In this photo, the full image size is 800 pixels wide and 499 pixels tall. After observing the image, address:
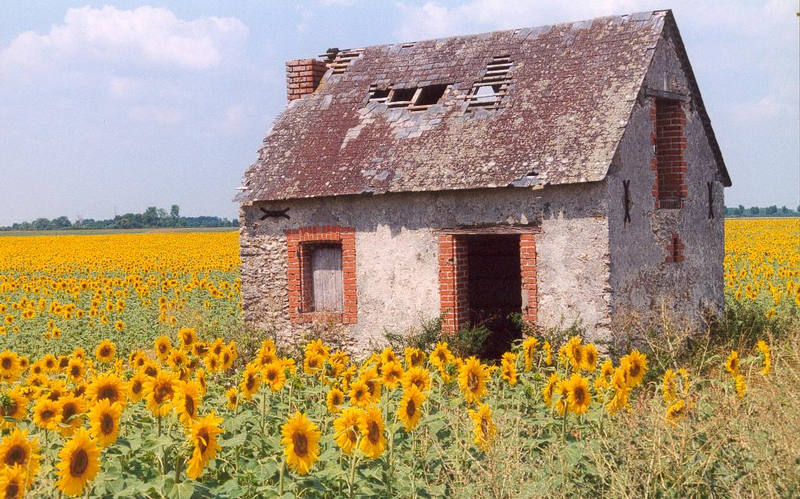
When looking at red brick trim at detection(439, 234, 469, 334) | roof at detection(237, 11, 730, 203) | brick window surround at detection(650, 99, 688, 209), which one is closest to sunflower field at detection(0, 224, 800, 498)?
red brick trim at detection(439, 234, 469, 334)

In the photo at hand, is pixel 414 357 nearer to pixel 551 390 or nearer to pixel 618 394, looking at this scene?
pixel 551 390

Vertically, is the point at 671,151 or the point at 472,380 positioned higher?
the point at 671,151

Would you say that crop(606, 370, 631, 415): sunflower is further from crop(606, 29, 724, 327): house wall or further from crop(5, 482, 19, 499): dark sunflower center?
crop(606, 29, 724, 327): house wall

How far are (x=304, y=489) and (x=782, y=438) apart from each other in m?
2.93

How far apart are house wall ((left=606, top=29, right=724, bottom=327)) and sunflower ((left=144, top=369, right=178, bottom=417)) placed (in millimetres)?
7779

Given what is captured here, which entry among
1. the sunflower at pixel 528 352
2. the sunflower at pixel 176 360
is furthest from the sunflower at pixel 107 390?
the sunflower at pixel 528 352

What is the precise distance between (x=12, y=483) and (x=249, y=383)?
2.36m

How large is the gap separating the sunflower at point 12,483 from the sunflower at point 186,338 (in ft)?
12.8

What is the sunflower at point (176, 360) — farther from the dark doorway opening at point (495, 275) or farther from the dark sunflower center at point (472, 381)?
the dark doorway opening at point (495, 275)

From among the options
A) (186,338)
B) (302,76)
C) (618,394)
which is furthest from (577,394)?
(302,76)

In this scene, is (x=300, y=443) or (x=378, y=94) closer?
(x=300, y=443)

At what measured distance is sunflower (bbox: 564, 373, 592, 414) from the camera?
633cm

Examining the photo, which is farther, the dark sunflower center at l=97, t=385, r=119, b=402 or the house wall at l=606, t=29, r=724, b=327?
the house wall at l=606, t=29, r=724, b=327

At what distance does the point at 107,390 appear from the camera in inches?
221
